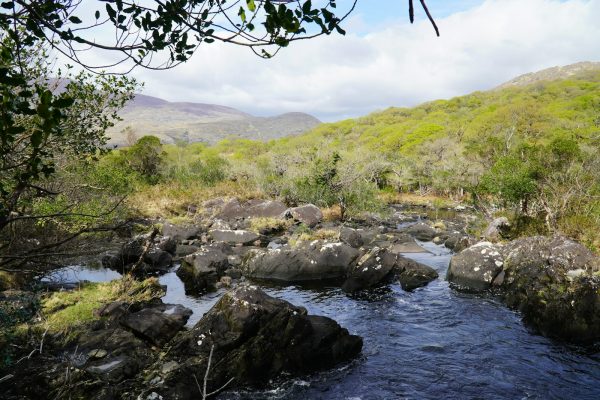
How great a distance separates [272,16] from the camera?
10.3ft

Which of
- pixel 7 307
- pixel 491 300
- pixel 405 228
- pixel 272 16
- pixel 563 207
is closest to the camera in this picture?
pixel 272 16

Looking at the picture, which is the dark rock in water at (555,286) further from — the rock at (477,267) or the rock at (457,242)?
the rock at (457,242)

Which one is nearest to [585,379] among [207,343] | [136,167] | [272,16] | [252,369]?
[252,369]

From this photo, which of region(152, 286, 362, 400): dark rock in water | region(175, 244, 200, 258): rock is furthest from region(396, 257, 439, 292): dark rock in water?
region(175, 244, 200, 258): rock

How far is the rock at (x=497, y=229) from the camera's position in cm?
2128

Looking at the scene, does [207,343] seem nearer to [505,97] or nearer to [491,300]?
[491,300]

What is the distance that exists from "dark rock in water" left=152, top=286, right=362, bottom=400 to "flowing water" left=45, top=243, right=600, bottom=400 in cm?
39

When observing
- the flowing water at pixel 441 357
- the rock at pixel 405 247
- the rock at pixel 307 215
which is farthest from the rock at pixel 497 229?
the rock at pixel 307 215

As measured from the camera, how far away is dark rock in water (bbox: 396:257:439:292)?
1692cm

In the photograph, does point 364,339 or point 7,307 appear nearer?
point 7,307

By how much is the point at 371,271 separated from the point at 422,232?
13411 mm

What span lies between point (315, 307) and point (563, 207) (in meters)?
13.5

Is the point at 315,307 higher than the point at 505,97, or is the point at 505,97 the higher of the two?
the point at 505,97

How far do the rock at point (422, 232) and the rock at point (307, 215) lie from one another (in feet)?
24.0
